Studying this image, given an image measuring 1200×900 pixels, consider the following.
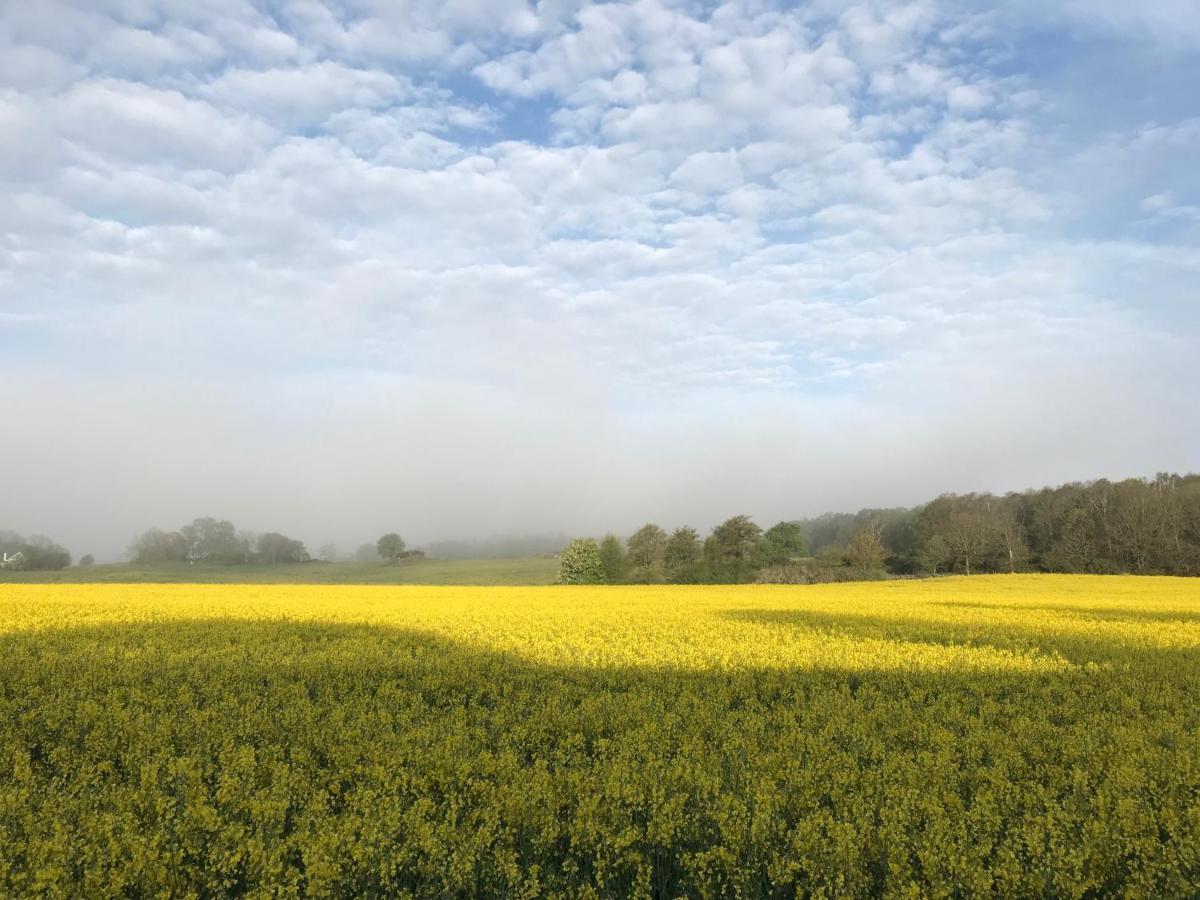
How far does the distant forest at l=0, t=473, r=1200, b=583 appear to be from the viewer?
2645 inches

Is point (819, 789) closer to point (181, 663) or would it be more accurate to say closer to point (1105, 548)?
point (181, 663)

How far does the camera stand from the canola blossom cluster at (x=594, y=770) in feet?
15.3

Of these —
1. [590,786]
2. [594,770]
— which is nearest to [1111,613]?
[594,770]

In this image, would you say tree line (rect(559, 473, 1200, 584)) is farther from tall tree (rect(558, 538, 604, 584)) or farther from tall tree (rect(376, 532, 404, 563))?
tall tree (rect(376, 532, 404, 563))

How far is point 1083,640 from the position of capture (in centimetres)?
1722

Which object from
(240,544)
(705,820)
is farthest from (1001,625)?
(240,544)

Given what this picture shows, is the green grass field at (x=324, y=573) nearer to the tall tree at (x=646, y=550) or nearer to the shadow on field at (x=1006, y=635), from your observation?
the tall tree at (x=646, y=550)

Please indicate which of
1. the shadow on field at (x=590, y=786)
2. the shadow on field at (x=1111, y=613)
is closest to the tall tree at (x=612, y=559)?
the shadow on field at (x=1111, y=613)

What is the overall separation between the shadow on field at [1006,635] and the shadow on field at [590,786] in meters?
3.67

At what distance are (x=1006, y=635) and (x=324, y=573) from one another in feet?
286

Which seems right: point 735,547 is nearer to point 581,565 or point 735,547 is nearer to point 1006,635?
point 581,565

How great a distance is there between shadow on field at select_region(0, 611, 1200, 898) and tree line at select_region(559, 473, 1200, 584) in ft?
193

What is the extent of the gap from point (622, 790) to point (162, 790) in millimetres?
4132

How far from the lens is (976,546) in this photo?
244ft
